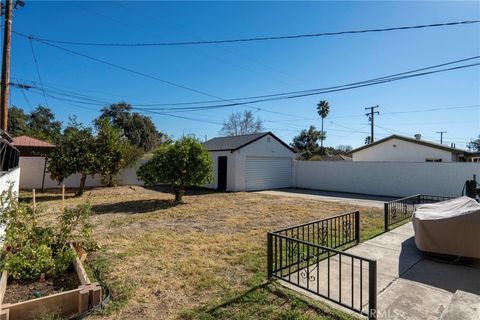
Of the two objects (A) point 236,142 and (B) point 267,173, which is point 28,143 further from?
(B) point 267,173

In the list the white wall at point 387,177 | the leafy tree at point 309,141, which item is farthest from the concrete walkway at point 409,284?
the leafy tree at point 309,141

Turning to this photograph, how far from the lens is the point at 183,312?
3104 millimetres

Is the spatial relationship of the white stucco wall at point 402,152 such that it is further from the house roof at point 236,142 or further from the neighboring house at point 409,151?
the house roof at point 236,142

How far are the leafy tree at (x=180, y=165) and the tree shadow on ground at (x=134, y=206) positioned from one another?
86cm

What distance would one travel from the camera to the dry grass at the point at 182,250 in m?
3.44

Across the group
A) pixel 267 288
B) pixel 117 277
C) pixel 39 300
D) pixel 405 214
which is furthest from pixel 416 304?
pixel 405 214

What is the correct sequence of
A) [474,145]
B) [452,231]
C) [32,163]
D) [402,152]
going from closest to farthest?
[452,231] < [32,163] < [402,152] < [474,145]

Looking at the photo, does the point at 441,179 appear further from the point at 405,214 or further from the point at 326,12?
the point at 326,12

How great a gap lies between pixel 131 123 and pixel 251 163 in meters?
22.3

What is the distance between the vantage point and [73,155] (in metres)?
11.5

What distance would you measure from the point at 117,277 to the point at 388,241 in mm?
5309

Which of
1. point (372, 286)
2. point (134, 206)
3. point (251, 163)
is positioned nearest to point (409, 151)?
point (251, 163)

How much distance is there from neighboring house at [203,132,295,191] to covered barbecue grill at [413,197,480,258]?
1090cm

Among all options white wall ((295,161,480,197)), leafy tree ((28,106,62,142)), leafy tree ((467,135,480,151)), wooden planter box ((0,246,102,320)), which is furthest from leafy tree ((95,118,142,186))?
Result: leafy tree ((467,135,480,151))
